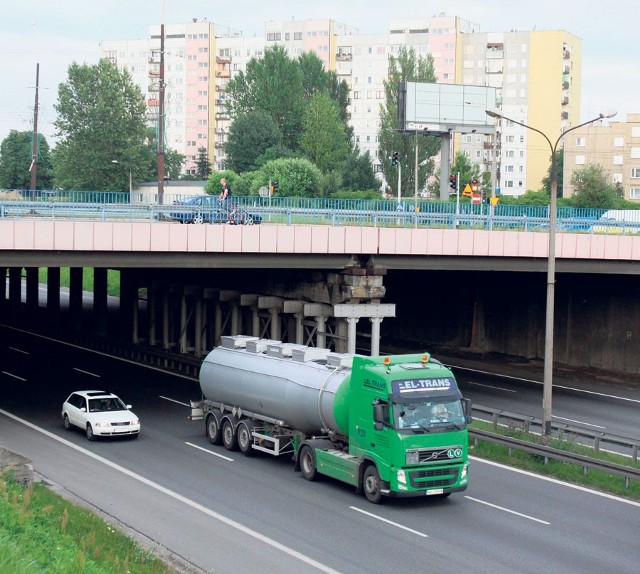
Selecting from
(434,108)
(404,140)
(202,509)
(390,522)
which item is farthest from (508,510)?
(404,140)

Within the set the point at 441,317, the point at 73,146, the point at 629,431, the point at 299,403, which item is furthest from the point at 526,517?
the point at 73,146

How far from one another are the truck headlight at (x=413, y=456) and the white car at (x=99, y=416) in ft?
37.2

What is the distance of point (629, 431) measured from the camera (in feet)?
114

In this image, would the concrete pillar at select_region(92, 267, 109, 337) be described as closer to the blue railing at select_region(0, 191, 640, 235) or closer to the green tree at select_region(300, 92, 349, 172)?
the blue railing at select_region(0, 191, 640, 235)

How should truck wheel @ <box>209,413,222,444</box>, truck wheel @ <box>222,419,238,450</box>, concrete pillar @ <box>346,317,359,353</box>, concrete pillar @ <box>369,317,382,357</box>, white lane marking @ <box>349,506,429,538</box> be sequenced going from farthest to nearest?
concrete pillar @ <box>346,317,359,353</box> < concrete pillar @ <box>369,317,382,357</box> < truck wheel @ <box>209,413,222,444</box> < truck wheel @ <box>222,419,238,450</box> < white lane marking @ <box>349,506,429,538</box>

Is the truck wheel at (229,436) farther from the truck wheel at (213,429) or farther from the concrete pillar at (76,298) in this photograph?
the concrete pillar at (76,298)

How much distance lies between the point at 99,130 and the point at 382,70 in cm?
4843

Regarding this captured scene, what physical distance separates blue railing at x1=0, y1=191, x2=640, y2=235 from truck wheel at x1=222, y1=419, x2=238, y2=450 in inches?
322

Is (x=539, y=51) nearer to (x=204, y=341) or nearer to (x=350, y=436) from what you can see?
(x=204, y=341)

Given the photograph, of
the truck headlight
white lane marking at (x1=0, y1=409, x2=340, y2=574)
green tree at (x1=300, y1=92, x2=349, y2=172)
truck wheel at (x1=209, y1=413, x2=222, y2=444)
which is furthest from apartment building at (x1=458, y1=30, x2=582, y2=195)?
the truck headlight

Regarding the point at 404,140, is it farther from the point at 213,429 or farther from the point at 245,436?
the point at 245,436

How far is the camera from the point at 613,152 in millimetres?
109812

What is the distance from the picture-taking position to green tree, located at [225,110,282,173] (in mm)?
106500

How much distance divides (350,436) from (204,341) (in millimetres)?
26815
